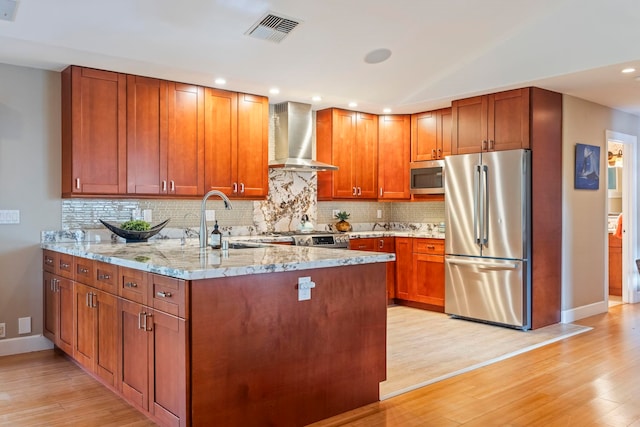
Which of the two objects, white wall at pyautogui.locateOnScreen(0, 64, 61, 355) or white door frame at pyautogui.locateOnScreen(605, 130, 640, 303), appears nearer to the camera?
white wall at pyautogui.locateOnScreen(0, 64, 61, 355)

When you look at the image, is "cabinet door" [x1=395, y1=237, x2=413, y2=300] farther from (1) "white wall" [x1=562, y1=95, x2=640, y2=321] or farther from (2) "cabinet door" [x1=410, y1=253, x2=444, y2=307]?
(1) "white wall" [x1=562, y1=95, x2=640, y2=321]

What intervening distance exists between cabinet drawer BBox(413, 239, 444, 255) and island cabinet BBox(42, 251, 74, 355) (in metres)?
3.75

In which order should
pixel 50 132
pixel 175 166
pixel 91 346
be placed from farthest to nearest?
pixel 175 166 → pixel 50 132 → pixel 91 346

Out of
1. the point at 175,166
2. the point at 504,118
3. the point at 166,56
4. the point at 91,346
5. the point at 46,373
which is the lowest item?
the point at 46,373

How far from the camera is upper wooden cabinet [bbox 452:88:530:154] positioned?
498 cm

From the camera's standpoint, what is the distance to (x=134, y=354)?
279cm

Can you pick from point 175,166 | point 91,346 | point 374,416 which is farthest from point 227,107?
point 374,416

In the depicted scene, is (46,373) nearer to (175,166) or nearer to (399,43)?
(175,166)

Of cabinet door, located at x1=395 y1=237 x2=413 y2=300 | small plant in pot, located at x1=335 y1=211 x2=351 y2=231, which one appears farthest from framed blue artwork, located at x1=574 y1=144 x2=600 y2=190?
small plant in pot, located at x1=335 y1=211 x2=351 y2=231

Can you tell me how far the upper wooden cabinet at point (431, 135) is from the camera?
239 inches

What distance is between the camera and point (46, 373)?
3744 mm

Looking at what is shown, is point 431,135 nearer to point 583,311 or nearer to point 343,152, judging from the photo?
point 343,152

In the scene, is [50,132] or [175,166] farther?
[175,166]

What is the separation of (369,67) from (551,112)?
1923 mm
